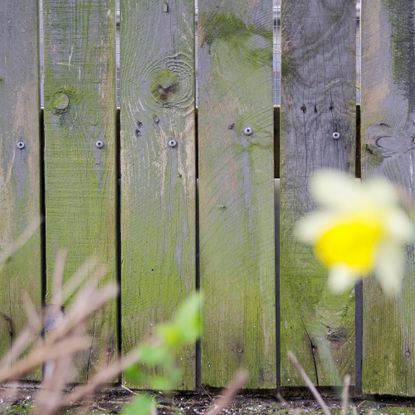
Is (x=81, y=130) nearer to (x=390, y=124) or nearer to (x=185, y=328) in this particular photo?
(x=390, y=124)

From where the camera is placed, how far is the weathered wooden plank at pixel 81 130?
85.2 inches

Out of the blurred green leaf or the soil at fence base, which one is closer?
the blurred green leaf

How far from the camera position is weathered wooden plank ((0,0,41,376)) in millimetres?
2195

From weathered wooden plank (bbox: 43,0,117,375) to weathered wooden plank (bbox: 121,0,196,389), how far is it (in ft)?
0.17

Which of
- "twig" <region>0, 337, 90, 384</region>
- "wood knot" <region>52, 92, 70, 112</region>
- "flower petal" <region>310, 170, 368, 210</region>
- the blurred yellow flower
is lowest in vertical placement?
"twig" <region>0, 337, 90, 384</region>

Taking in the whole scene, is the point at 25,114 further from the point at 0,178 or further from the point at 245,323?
the point at 245,323

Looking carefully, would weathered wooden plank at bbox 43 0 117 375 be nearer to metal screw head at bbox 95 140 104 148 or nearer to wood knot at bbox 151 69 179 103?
metal screw head at bbox 95 140 104 148

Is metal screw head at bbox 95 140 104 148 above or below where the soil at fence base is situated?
above

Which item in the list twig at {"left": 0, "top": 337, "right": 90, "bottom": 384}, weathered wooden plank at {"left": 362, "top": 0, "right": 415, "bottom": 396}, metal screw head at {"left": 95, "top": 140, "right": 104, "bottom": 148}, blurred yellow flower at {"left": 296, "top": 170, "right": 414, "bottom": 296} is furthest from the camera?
metal screw head at {"left": 95, "top": 140, "right": 104, "bottom": 148}

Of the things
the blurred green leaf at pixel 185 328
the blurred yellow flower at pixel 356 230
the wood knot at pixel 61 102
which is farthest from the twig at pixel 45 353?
the wood knot at pixel 61 102

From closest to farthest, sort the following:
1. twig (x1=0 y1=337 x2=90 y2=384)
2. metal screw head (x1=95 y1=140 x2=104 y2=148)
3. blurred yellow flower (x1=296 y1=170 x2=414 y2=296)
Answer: blurred yellow flower (x1=296 y1=170 x2=414 y2=296)
twig (x1=0 y1=337 x2=90 y2=384)
metal screw head (x1=95 y1=140 x2=104 y2=148)

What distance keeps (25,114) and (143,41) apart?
466mm

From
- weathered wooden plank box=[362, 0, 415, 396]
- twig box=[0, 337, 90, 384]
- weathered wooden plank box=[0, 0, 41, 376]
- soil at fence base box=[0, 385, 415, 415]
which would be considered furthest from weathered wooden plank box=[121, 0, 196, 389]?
twig box=[0, 337, 90, 384]

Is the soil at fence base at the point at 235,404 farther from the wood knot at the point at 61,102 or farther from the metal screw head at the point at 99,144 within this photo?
the wood knot at the point at 61,102
